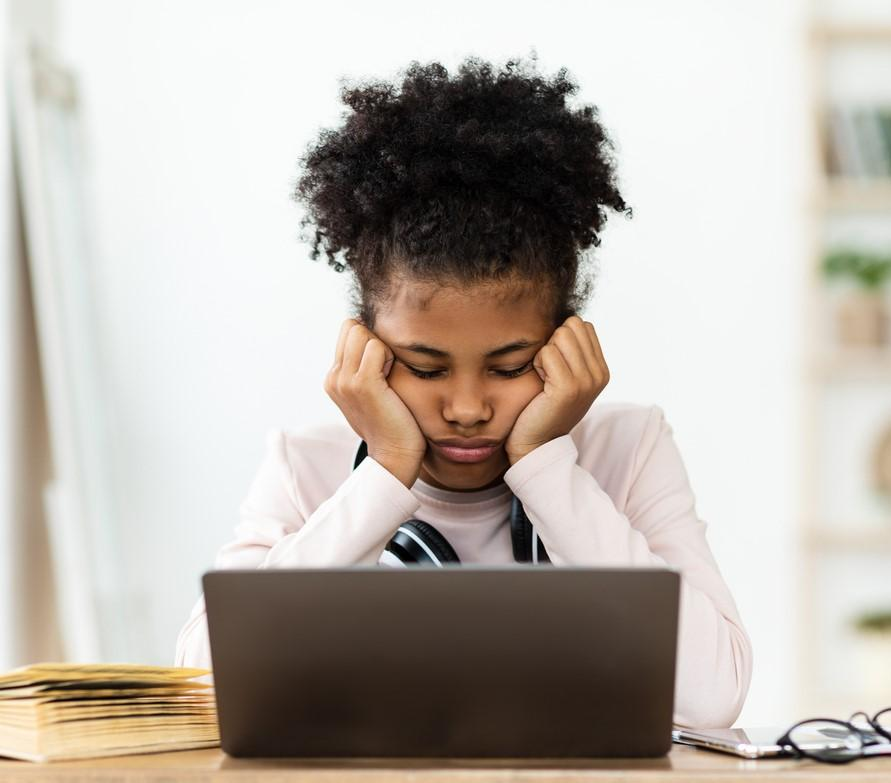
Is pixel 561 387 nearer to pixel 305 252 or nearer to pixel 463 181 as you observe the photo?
pixel 463 181

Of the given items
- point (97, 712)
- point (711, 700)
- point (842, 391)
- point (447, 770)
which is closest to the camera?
point (447, 770)

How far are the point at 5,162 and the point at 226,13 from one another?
0.80 meters

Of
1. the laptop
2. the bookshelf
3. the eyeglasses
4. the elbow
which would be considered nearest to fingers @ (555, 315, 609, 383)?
the elbow

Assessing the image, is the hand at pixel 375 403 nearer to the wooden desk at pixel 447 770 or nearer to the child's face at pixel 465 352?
the child's face at pixel 465 352

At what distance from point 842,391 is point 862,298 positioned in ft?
0.96

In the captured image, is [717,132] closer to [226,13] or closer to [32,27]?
[226,13]

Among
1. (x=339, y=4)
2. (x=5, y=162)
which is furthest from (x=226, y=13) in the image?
(x=5, y=162)

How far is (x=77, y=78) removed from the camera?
349 cm

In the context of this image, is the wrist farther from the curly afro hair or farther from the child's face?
the curly afro hair

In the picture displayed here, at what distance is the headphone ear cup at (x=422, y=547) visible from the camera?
4.82ft

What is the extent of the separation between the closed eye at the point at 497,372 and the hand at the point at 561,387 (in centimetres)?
1

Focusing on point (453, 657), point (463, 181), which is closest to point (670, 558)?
point (463, 181)

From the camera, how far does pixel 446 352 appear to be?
1410mm

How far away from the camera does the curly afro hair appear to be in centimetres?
144
